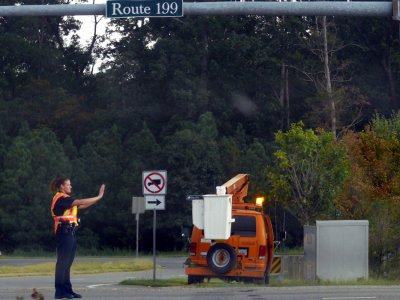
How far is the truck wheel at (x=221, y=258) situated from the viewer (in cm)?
2373

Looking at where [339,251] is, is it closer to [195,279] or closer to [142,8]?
[195,279]

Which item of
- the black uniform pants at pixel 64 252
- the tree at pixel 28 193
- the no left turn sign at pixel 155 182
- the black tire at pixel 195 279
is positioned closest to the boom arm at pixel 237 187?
the no left turn sign at pixel 155 182

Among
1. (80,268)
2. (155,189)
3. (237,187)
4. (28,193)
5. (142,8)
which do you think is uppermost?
(142,8)

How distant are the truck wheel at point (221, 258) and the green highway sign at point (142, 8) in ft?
30.6

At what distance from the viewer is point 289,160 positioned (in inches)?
1501

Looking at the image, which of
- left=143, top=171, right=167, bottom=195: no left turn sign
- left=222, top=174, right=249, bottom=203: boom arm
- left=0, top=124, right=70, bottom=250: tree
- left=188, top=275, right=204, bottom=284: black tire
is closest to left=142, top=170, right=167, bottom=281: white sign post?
left=143, top=171, right=167, bottom=195: no left turn sign

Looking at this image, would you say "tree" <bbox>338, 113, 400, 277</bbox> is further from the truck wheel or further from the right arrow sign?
the right arrow sign

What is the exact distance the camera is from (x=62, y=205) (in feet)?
48.9

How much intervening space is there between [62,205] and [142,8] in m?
3.13

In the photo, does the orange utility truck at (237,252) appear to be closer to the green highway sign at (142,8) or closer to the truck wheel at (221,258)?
the truck wheel at (221,258)

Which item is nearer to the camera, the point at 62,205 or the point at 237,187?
the point at 62,205

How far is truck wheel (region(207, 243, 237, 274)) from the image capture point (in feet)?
77.9

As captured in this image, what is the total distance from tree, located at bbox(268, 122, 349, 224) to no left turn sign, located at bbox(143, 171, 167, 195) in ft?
45.5

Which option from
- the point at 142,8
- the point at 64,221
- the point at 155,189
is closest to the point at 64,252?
the point at 64,221
